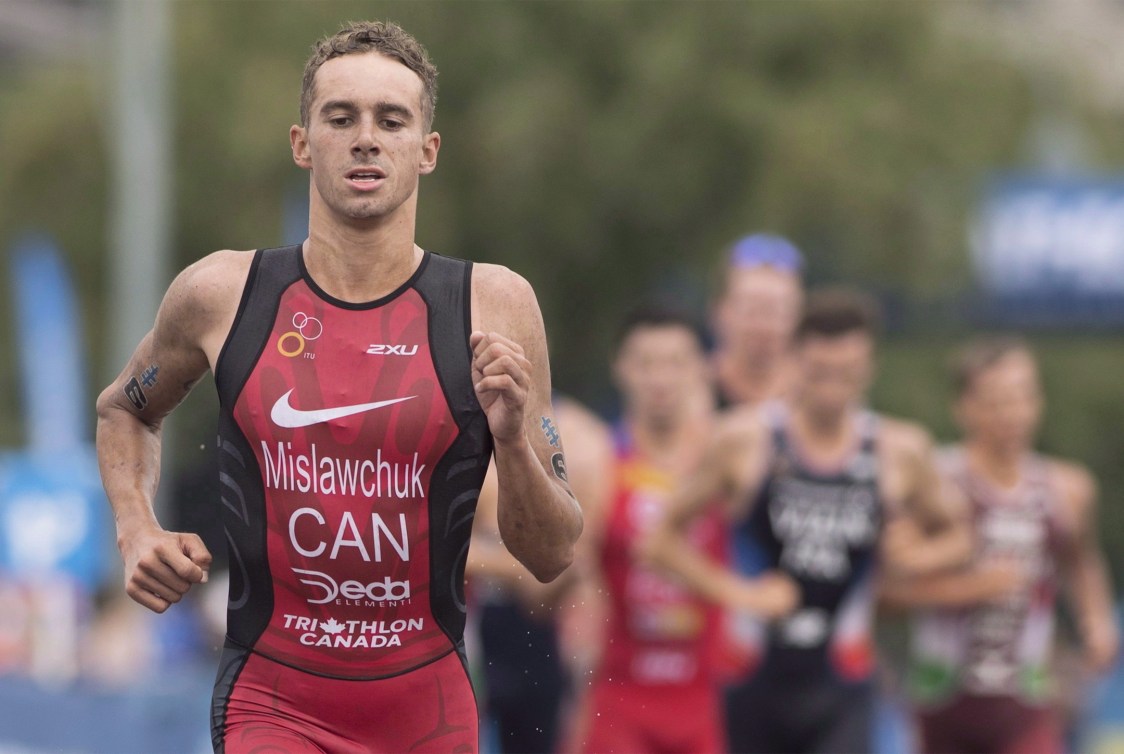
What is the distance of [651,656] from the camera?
873 centimetres

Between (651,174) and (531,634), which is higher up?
(651,174)

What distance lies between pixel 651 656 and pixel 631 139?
15.9 meters

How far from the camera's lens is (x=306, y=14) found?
24.7 meters

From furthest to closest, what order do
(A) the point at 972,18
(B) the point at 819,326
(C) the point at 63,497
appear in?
(A) the point at 972,18 → (C) the point at 63,497 → (B) the point at 819,326

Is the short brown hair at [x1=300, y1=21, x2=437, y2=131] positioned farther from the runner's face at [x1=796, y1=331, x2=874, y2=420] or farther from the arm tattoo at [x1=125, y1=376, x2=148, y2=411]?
the runner's face at [x1=796, y1=331, x2=874, y2=420]

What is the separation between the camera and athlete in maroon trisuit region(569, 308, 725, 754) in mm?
8672

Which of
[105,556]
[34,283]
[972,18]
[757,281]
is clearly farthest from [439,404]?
[972,18]

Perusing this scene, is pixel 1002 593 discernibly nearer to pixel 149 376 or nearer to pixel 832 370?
pixel 832 370

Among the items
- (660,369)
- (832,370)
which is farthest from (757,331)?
(832,370)

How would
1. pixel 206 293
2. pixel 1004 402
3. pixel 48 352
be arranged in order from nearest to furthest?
pixel 206 293
pixel 1004 402
pixel 48 352

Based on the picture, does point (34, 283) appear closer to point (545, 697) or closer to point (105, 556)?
point (105, 556)

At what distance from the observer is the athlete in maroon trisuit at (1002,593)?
31.1 ft

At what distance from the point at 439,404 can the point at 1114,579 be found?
83.2 ft

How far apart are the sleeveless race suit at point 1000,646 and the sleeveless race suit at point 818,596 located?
49.2 inches
